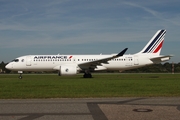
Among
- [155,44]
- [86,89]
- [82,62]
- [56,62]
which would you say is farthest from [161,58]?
[86,89]

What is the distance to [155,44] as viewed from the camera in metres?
40.9

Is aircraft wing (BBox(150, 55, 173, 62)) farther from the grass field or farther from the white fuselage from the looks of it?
the grass field

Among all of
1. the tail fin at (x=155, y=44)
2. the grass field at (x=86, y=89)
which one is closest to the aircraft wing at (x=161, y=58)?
the tail fin at (x=155, y=44)

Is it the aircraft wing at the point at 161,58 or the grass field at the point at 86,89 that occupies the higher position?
the aircraft wing at the point at 161,58

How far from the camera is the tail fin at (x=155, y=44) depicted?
40.6 meters

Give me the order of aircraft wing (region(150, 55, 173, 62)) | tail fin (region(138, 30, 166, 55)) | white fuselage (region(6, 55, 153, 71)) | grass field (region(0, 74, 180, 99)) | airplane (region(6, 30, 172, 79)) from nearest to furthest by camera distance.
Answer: grass field (region(0, 74, 180, 99))
airplane (region(6, 30, 172, 79))
aircraft wing (region(150, 55, 173, 62))
white fuselage (region(6, 55, 153, 71))
tail fin (region(138, 30, 166, 55))

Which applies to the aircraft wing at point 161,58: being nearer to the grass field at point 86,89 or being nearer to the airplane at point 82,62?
the airplane at point 82,62

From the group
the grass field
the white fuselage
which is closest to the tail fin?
the white fuselage

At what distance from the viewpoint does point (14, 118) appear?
724cm

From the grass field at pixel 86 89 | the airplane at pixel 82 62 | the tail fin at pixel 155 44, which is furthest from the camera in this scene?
the tail fin at pixel 155 44

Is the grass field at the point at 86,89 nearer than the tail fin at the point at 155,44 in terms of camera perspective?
Yes

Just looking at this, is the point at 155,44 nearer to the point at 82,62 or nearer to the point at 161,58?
the point at 161,58

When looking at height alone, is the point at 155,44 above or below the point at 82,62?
above

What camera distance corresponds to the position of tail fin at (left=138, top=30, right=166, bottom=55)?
1598 inches
